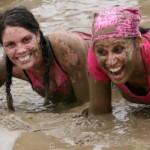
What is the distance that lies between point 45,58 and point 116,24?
1.04 m

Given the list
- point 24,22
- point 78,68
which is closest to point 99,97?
point 78,68

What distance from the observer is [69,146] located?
288 centimetres

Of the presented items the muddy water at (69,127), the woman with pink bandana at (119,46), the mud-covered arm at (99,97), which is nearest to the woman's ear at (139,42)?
the woman with pink bandana at (119,46)

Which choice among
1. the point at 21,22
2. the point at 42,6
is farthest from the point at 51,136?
the point at 42,6

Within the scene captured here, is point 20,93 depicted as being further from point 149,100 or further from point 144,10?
point 144,10

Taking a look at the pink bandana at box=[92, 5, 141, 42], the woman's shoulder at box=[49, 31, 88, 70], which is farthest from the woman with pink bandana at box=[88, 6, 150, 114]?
the woman's shoulder at box=[49, 31, 88, 70]

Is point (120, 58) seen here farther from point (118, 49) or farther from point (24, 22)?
point (24, 22)

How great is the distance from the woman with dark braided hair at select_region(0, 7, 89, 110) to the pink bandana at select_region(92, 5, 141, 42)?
802 mm

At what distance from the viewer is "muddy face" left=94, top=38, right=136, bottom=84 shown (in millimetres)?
2855

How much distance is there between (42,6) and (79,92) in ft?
11.9

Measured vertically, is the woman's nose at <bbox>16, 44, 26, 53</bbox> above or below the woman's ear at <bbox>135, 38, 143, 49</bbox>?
below

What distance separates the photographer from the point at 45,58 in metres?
3.76

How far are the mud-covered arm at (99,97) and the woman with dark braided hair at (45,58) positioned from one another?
0.41 meters

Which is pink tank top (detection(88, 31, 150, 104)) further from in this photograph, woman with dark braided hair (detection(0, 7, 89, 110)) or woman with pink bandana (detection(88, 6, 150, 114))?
woman with dark braided hair (detection(0, 7, 89, 110))
